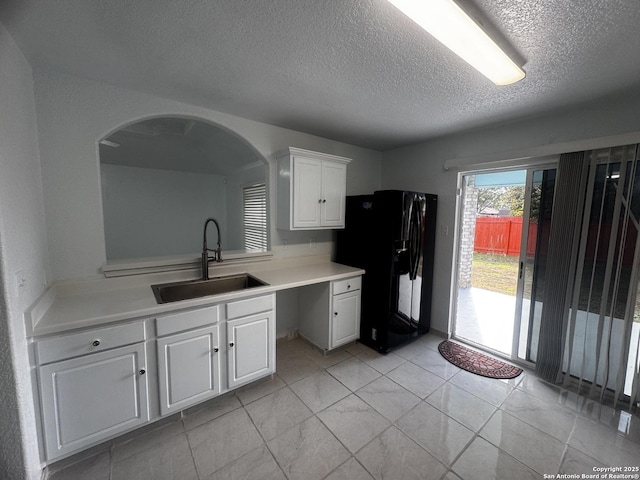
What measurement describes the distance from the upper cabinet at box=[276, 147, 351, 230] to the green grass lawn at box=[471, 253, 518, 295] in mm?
2214

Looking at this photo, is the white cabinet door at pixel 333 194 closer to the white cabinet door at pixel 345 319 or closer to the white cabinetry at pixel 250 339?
the white cabinet door at pixel 345 319

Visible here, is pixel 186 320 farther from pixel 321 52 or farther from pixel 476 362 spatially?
pixel 476 362

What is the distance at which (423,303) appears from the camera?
3012 mm

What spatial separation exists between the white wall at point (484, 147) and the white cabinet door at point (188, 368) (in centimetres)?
251

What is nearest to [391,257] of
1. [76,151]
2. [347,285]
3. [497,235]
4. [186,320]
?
[347,285]

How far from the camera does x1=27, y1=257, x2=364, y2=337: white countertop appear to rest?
1.36 meters

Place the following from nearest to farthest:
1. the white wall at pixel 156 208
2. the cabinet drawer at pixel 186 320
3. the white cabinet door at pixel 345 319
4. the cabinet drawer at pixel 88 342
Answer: the cabinet drawer at pixel 88 342 < the cabinet drawer at pixel 186 320 < the white cabinet door at pixel 345 319 < the white wall at pixel 156 208

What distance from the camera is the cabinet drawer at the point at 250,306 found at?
1894 mm

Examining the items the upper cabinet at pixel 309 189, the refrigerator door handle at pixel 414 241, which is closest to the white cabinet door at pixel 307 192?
the upper cabinet at pixel 309 189

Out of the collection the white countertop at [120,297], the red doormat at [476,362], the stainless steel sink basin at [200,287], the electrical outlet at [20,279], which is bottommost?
the red doormat at [476,362]

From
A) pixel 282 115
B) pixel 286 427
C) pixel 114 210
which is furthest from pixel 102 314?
pixel 114 210

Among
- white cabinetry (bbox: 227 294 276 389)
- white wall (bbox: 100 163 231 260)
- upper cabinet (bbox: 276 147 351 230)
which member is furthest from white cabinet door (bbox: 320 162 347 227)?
white wall (bbox: 100 163 231 260)

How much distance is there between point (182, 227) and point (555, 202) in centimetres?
574

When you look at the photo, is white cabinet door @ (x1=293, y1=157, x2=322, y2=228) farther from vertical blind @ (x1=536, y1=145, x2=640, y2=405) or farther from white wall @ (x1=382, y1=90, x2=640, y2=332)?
vertical blind @ (x1=536, y1=145, x2=640, y2=405)
